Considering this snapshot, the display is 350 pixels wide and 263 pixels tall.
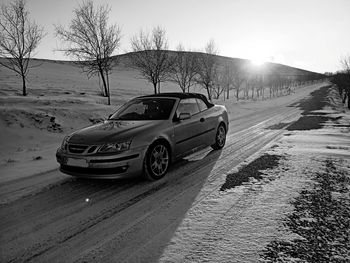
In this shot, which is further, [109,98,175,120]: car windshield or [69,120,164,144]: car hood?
[109,98,175,120]: car windshield

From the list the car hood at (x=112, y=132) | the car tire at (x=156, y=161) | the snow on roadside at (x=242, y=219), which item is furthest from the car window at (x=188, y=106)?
the snow on roadside at (x=242, y=219)

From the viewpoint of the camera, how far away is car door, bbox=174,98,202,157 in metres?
4.79

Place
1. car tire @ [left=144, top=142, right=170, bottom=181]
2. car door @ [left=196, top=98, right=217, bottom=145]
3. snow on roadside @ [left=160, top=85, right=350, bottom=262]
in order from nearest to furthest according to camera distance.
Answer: snow on roadside @ [left=160, top=85, right=350, bottom=262]
car tire @ [left=144, top=142, right=170, bottom=181]
car door @ [left=196, top=98, right=217, bottom=145]

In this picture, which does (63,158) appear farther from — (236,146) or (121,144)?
(236,146)

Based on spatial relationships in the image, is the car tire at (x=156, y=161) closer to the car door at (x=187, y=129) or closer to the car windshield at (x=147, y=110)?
the car door at (x=187, y=129)

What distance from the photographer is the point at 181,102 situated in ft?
17.2

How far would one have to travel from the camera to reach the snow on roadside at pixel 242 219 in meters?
2.21

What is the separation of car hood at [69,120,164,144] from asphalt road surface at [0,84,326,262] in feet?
2.56

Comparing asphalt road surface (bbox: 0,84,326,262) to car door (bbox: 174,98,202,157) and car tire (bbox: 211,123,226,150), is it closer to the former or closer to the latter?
car door (bbox: 174,98,202,157)

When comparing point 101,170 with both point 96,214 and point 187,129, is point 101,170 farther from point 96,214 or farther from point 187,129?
point 187,129

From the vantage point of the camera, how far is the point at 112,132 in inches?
159

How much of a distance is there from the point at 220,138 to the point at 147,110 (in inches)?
91.2

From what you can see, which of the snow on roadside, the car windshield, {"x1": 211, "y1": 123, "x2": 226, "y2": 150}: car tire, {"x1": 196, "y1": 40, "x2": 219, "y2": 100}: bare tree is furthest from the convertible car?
{"x1": 196, "y1": 40, "x2": 219, "y2": 100}: bare tree

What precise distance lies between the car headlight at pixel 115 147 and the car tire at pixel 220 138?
3006mm
